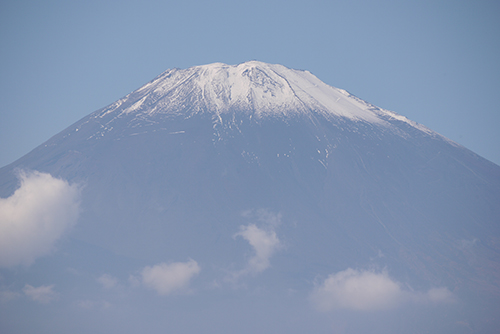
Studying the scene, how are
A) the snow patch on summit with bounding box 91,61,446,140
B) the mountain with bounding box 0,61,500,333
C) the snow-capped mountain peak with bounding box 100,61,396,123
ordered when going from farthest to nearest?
the snow-capped mountain peak with bounding box 100,61,396,123, the snow patch on summit with bounding box 91,61,446,140, the mountain with bounding box 0,61,500,333

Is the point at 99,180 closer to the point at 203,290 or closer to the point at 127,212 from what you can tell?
the point at 127,212

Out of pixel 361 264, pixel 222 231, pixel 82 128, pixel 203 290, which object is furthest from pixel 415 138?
pixel 82 128

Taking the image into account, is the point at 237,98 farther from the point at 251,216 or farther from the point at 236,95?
the point at 251,216

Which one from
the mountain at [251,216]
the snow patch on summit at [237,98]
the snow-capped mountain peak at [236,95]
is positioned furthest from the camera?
the snow-capped mountain peak at [236,95]

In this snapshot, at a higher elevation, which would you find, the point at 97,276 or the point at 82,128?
the point at 82,128

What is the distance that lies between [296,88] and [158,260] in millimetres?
40628

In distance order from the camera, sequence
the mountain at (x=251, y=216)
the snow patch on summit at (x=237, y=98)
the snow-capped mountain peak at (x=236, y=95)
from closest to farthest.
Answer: the mountain at (x=251, y=216) → the snow patch on summit at (x=237, y=98) → the snow-capped mountain peak at (x=236, y=95)

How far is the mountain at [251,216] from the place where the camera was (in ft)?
289

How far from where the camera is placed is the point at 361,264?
311 ft

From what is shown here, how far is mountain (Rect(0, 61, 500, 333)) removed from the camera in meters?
88.1

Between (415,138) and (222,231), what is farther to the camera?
(415,138)

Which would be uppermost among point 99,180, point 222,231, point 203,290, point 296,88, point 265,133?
point 296,88

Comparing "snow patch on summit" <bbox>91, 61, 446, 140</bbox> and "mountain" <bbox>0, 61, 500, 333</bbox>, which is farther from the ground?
"snow patch on summit" <bbox>91, 61, 446, 140</bbox>

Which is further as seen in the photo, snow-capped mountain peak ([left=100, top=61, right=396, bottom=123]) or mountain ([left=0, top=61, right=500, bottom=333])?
snow-capped mountain peak ([left=100, top=61, right=396, bottom=123])
